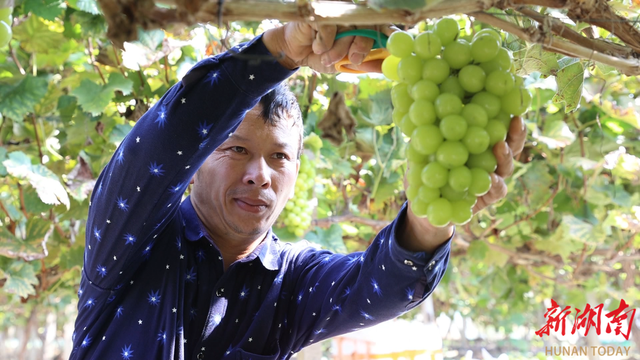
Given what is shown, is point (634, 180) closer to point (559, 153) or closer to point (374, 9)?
point (559, 153)

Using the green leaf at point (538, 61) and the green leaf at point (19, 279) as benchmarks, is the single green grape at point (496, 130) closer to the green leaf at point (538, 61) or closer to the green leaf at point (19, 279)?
the green leaf at point (538, 61)

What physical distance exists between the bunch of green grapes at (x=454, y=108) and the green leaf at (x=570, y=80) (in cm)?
27

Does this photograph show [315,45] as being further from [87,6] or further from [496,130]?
[87,6]

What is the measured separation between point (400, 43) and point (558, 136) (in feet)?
6.19

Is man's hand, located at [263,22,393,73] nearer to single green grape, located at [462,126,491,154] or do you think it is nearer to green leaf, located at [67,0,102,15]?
single green grape, located at [462,126,491,154]

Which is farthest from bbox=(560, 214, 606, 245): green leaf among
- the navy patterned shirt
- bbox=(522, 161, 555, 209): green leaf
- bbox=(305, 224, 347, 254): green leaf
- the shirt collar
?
the shirt collar

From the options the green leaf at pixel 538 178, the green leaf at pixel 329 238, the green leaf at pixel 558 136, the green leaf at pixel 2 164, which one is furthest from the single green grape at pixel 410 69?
the green leaf at pixel 538 178

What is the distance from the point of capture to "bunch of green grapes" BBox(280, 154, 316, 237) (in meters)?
2.12

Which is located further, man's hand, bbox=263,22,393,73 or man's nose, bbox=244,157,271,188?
man's nose, bbox=244,157,271,188

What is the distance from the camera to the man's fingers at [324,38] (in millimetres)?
718

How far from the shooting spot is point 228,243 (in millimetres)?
1329

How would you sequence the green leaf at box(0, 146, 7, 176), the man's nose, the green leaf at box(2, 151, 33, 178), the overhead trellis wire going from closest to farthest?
the overhead trellis wire, the man's nose, the green leaf at box(2, 151, 33, 178), the green leaf at box(0, 146, 7, 176)

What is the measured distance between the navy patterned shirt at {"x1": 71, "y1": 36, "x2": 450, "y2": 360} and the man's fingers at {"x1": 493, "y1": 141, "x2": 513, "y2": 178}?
11.2 inches

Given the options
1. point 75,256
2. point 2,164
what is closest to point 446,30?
point 2,164
